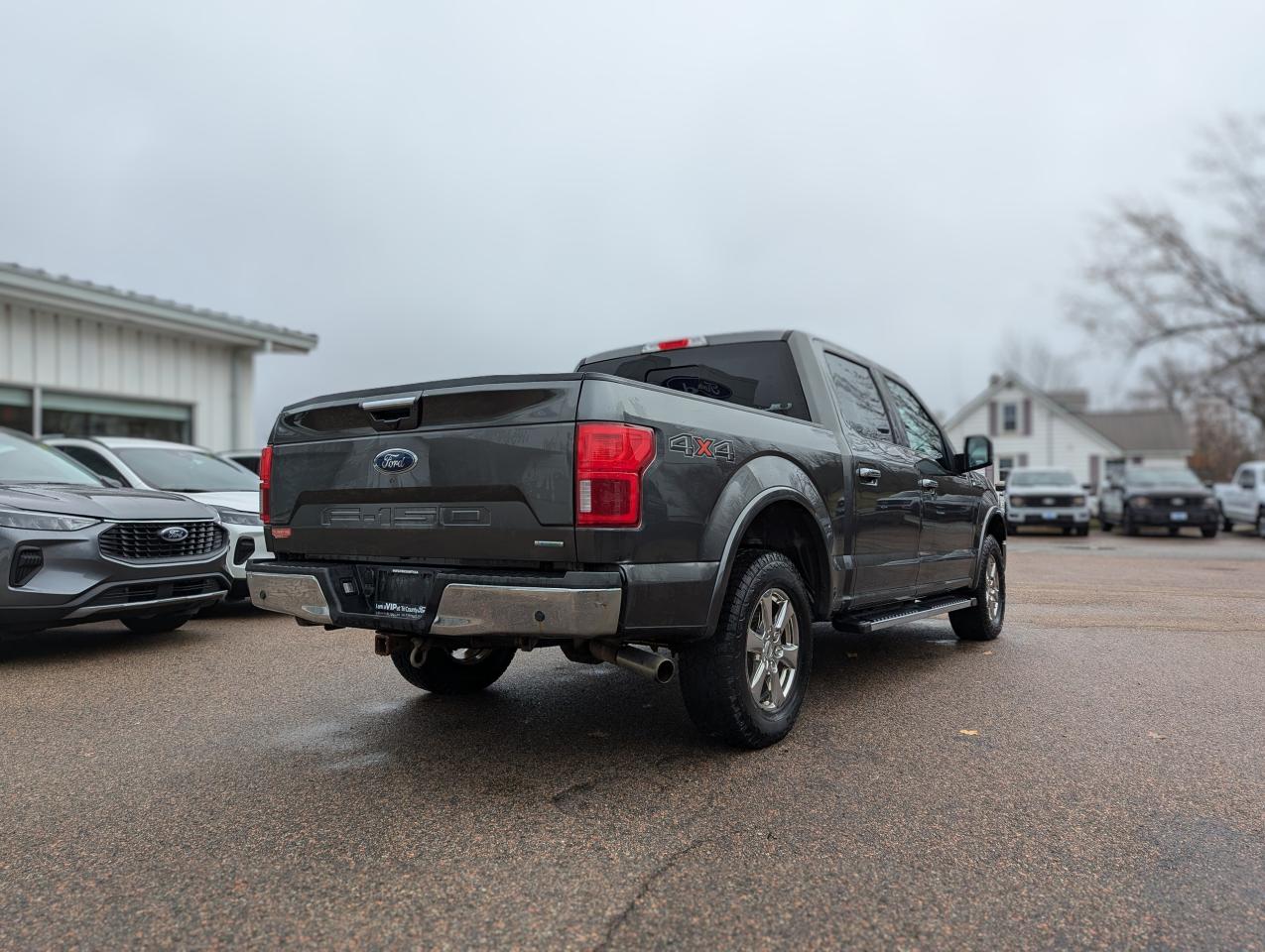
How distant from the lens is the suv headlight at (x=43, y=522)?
18.5ft

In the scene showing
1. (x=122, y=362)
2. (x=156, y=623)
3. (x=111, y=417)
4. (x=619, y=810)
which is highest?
(x=122, y=362)

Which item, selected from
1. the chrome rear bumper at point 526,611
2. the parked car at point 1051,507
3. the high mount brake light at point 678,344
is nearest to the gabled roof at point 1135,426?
the parked car at point 1051,507

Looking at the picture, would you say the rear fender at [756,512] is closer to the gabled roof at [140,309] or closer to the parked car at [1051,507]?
the gabled roof at [140,309]

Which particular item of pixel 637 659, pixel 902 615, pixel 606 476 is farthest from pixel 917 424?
pixel 606 476

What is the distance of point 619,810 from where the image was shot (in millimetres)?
3273

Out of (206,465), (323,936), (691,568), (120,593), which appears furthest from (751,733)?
(206,465)

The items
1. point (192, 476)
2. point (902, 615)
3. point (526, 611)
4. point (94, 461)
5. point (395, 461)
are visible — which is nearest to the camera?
point (526, 611)

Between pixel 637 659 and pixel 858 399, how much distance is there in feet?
7.76

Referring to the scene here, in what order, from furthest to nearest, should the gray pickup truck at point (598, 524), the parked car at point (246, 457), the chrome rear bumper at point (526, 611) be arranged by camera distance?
the parked car at point (246, 457)
the gray pickup truck at point (598, 524)
the chrome rear bumper at point (526, 611)

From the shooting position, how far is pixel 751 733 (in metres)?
3.81

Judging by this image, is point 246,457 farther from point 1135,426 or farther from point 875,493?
point 1135,426

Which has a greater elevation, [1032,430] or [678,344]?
[1032,430]

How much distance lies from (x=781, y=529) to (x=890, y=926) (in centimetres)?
212

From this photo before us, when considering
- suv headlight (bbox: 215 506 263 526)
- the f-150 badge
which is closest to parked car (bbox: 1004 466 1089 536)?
suv headlight (bbox: 215 506 263 526)
